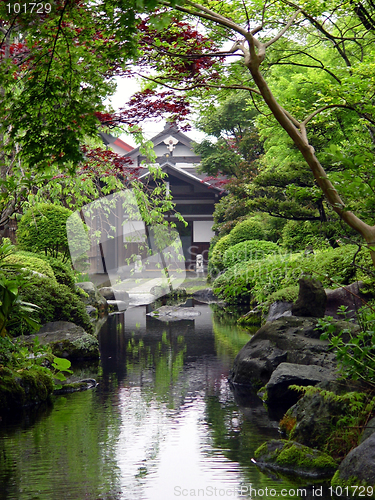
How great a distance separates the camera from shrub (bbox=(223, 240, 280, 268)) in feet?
53.8

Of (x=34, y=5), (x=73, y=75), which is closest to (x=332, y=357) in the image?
(x=73, y=75)

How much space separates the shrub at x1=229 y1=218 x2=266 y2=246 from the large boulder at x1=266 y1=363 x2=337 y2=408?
1282 cm

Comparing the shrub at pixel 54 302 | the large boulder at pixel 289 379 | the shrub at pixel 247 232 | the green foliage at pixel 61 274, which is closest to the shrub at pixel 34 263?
the green foliage at pixel 61 274

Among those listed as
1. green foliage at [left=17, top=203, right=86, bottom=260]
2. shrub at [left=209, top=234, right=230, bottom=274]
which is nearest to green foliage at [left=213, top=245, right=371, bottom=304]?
green foliage at [left=17, top=203, right=86, bottom=260]

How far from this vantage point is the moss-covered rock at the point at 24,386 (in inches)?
237

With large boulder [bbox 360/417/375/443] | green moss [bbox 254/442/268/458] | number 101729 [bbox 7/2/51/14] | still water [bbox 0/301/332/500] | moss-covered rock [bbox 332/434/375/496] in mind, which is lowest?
still water [bbox 0/301/332/500]

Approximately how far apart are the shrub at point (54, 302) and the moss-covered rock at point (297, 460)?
18.1ft

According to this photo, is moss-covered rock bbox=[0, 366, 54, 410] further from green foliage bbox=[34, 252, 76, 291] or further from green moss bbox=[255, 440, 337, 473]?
green foliage bbox=[34, 252, 76, 291]

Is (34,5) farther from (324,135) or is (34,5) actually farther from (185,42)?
(324,135)

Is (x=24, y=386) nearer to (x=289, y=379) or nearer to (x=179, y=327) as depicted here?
(x=289, y=379)

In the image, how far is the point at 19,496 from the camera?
3.78 meters

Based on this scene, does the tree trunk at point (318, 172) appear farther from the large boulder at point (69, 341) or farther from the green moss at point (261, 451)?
the large boulder at point (69, 341)

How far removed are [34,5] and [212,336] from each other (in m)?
7.74

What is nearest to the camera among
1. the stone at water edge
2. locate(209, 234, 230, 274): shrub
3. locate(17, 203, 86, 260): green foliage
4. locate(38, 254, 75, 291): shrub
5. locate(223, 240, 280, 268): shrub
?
locate(38, 254, 75, 291): shrub
